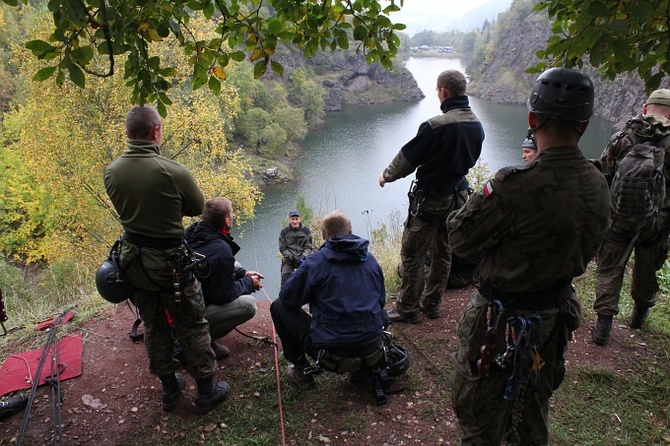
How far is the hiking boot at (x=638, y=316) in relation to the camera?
3900mm

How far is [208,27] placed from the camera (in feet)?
49.1

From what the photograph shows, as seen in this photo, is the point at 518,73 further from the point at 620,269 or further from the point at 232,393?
the point at 232,393

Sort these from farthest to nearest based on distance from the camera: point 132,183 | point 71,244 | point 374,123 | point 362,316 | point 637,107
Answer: point 374,123 → point 637,107 → point 71,244 → point 362,316 → point 132,183

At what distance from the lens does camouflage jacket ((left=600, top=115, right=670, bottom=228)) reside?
326 centimetres

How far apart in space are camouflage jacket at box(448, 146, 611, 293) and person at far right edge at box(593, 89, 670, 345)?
67.4 inches

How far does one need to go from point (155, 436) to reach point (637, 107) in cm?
6214

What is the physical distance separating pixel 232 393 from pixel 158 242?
1252mm

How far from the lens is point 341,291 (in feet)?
9.39

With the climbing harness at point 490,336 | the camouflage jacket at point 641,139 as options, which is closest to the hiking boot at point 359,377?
the climbing harness at point 490,336

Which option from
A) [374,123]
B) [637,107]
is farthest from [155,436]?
[637,107]

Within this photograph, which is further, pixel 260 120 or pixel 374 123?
pixel 374 123

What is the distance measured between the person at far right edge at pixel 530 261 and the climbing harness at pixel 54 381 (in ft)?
8.25

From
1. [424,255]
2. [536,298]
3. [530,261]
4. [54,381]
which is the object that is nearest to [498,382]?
[536,298]

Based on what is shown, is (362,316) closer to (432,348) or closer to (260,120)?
(432,348)
